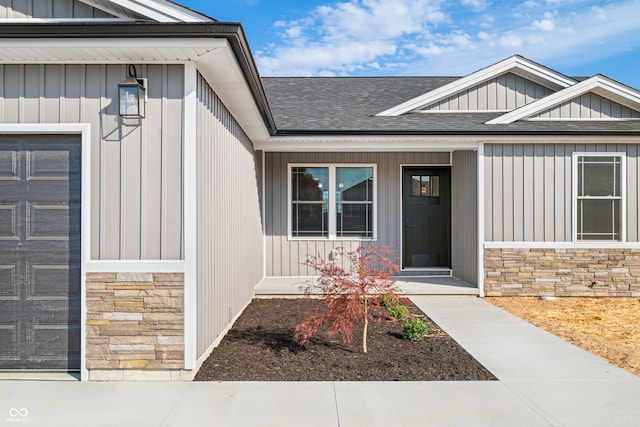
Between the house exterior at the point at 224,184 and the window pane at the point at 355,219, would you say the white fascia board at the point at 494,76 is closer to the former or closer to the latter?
the house exterior at the point at 224,184

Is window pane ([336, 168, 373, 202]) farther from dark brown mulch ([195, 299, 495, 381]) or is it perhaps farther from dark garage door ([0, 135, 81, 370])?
dark garage door ([0, 135, 81, 370])

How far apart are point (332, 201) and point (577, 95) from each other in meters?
4.81

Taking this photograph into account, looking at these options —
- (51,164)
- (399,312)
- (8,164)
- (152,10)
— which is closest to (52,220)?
(51,164)

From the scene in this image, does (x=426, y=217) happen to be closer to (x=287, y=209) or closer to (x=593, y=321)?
(x=287, y=209)

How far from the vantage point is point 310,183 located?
7.69 meters

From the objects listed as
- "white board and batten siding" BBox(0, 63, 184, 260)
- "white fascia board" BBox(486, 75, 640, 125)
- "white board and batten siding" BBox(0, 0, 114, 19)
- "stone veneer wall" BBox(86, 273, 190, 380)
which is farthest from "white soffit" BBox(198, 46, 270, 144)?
"white fascia board" BBox(486, 75, 640, 125)

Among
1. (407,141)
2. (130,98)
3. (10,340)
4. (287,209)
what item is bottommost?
(10,340)

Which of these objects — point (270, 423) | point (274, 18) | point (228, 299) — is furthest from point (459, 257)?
point (274, 18)

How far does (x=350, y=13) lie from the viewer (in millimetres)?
8906

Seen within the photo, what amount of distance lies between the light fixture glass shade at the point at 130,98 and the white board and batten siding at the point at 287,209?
4.41 metres

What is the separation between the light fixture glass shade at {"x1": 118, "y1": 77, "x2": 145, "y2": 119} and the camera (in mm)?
3244

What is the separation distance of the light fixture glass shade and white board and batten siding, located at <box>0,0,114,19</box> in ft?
2.74

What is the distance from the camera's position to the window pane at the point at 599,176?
659 cm

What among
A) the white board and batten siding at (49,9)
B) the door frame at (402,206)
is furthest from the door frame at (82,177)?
the door frame at (402,206)
